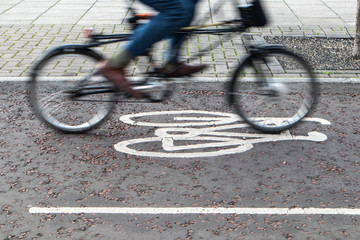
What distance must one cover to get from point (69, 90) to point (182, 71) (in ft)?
3.42

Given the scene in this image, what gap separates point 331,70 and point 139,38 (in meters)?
3.26

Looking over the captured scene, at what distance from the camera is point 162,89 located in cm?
512

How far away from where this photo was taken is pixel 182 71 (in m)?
5.10

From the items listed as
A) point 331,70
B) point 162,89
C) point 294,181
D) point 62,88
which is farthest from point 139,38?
point 331,70

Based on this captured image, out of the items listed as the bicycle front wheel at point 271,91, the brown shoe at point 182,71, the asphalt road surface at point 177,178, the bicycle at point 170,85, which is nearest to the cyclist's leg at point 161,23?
the bicycle at point 170,85

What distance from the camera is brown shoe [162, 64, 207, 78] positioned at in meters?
5.08

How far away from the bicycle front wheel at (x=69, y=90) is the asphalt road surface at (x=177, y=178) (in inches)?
5.9

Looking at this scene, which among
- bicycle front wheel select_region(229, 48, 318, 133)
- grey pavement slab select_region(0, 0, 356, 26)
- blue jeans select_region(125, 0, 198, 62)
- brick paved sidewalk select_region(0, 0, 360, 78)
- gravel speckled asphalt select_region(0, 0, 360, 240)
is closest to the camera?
gravel speckled asphalt select_region(0, 0, 360, 240)

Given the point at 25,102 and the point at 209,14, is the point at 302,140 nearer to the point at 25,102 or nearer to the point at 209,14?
the point at 25,102

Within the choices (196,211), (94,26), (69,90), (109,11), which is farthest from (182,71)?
(109,11)

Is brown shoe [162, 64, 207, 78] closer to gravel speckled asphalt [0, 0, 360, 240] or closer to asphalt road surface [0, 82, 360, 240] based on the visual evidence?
gravel speckled asphalt [0, 0, 360, 240]

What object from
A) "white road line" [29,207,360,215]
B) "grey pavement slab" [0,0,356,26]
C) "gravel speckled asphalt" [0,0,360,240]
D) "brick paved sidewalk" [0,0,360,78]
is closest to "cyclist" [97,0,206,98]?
"gravel speckled asphalt" [0,0,360,240]

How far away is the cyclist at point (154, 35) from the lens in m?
4.70

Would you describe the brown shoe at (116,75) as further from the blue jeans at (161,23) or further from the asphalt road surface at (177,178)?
the asphalt road surface at (177,178)
